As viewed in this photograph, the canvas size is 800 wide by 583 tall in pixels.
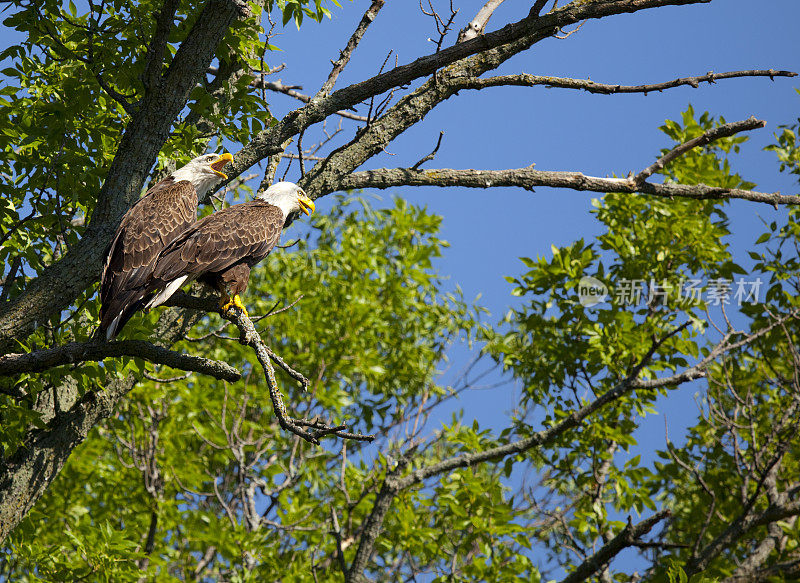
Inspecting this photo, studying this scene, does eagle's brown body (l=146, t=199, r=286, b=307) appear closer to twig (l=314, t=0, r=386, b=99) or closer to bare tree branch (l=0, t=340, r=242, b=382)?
bare tree branch (l=0, t=340, r=242, b=382)

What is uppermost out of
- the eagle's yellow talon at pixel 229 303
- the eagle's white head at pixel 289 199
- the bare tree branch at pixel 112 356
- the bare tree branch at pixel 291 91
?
the bare tree branch at pixel 291 91

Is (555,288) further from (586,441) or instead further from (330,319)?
(330,319)

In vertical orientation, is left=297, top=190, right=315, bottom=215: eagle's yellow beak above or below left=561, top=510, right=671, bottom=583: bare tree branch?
above

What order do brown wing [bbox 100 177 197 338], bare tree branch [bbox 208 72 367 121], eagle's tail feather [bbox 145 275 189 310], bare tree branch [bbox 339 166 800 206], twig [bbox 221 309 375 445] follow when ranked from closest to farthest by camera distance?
twig [bbox 221 309 375 445] < brown wing [bbox 100 177 197 338] < eagle's tail feather [bbox 145 275 189 310] < bare tree branch [bbox 339 166 800 206] < bare tree branch [bbox 208 72 367 121]

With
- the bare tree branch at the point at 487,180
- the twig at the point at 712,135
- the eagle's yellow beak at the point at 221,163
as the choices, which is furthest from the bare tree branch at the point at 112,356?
the twig at the point at 712,135

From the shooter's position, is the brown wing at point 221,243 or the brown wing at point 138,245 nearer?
the brown wing at point 138,245

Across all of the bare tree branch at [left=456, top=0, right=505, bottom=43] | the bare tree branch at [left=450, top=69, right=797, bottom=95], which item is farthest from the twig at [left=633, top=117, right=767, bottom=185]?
the bare tree branch at [left=456, top=0, right=505, bottom=43]

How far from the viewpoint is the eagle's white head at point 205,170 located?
5.30 meters

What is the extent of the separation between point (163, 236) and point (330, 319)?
4.94 meters

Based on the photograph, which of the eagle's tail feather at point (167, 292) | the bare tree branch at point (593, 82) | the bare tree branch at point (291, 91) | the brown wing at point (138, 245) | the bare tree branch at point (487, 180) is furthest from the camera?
the bare tree branch at point (291, 91)

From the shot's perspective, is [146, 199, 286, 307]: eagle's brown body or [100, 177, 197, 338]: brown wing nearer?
[100, 177, 197, 338]: brown wing

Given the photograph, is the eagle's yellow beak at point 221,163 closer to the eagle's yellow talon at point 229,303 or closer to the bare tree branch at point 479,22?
the eagle's yellow talon at point 229,303

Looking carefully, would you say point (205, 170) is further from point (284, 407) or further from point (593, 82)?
point (593, 82)

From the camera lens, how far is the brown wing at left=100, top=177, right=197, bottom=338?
4117mm
